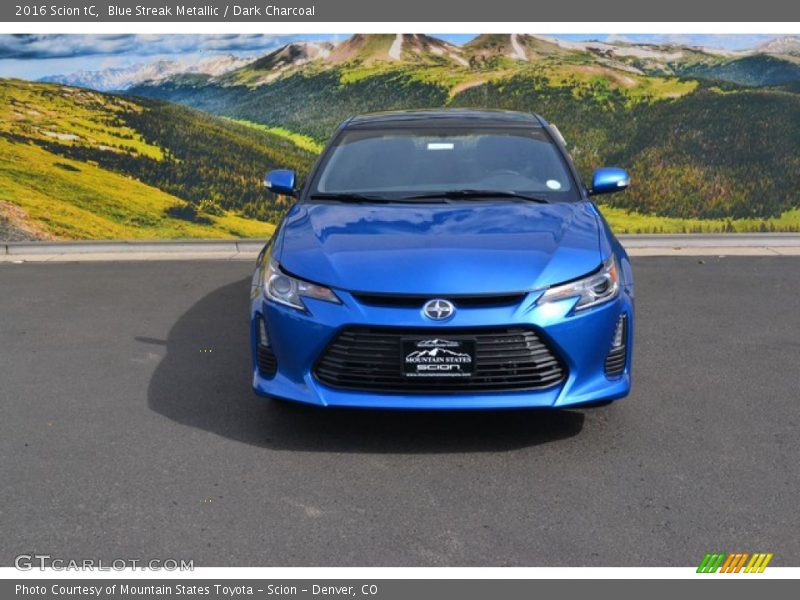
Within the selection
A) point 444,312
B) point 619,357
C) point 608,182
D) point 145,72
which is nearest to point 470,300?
point 444,312

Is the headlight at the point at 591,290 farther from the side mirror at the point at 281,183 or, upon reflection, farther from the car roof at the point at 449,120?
the side mirror at the point at 281,183

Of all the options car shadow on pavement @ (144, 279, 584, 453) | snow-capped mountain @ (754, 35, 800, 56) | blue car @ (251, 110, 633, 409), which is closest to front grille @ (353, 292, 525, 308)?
blue car @ (251, 110, 633, 409)

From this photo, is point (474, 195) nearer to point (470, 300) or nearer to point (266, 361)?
point (470, 300)

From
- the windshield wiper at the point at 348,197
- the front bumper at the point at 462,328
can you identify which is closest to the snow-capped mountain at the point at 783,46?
the windshield wiper at the point at 348,197

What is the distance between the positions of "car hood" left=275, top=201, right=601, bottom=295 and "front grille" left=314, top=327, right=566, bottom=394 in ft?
0.66

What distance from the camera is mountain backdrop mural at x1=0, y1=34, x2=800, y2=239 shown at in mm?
11492

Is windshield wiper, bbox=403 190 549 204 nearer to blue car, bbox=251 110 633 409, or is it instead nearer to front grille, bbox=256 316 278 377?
blue car, bbox=251 110 633 409

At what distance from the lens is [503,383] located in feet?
14.6

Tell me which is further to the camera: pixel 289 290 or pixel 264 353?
pixel 264 353

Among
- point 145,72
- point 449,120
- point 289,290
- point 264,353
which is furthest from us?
point 145,72

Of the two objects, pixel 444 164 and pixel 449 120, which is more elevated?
pixel 449 120

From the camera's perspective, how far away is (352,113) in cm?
1234

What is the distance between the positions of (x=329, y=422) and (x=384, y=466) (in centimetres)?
66
